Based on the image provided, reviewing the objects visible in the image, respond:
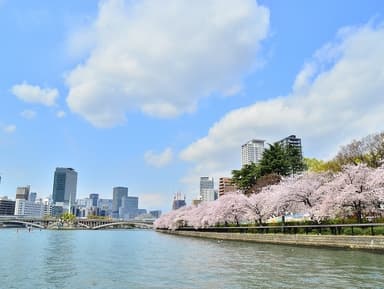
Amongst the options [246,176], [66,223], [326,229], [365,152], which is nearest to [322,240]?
[326,229]

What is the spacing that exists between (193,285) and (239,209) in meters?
49.0

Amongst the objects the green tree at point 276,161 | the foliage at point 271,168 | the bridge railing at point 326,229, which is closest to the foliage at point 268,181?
the foliage at point 271,168

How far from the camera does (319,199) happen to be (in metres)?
43.7

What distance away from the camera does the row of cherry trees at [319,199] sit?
3544cm

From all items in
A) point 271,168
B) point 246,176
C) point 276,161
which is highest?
point 276,161

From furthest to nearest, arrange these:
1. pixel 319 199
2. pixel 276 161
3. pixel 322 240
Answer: pixel 276 161 → pixel 319 199 → pixel 322 240

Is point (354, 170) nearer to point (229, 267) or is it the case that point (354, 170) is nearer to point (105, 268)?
point (229, 267)

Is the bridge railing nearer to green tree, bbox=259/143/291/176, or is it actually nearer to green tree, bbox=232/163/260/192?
green tree, bbox=259/143/291/176

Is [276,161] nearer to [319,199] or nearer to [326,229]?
[319,199]

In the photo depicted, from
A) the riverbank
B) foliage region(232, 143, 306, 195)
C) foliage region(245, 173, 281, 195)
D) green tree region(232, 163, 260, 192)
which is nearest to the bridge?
green tree region(232, 163, 260, 192)

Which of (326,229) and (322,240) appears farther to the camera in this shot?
(326,229)

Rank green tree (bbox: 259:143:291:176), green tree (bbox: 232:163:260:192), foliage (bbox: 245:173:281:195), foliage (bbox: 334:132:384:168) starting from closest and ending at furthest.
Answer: foliage (bbox: 334:132:384:168)
foliage (bbox: 245:173:281:195)
green tree (bbox: 259:143:291:176)
green tree (bbox: 232:163:260:192)

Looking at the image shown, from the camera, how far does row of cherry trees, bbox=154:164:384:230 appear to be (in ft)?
116

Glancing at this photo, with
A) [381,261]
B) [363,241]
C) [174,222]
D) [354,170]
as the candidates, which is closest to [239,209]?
[354,170]
